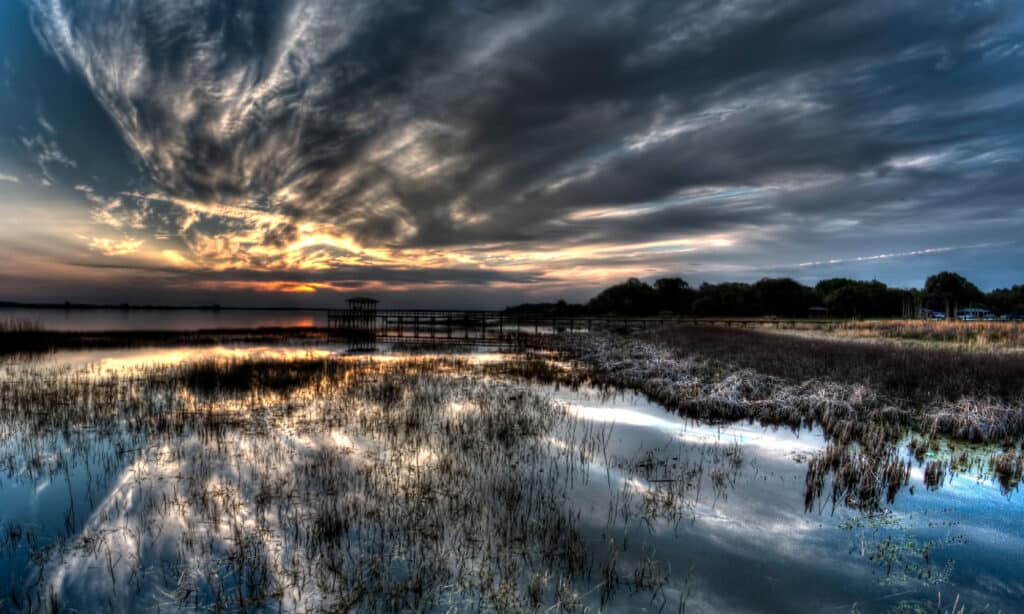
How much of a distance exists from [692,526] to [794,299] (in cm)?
11420

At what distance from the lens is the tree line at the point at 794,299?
98688 mm

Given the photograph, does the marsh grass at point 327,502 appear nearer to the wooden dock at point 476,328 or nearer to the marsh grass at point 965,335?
the marsh grass at point 965,335

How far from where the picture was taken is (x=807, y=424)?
12.2 meters

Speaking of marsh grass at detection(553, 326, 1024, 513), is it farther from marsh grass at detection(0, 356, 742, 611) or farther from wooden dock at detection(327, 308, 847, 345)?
wooden dock at detection(327, 308, 847, 345)

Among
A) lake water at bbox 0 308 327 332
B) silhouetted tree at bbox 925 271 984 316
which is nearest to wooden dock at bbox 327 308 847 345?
lake water at bbox 0 308 327 332

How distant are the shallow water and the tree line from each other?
106153mm

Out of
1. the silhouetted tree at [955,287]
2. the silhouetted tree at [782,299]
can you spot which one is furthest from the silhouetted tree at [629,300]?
the silhouetted tree at [955,287]

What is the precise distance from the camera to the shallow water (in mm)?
4883

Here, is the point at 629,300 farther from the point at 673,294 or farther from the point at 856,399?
the point at 856,399

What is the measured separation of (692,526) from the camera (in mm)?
6418

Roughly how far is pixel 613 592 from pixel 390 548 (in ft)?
9.25

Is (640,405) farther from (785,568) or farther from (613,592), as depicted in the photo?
(613,592)

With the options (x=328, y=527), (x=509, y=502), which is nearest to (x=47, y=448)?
(x=328, y=527)

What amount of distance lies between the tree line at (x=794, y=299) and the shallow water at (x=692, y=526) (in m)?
106
